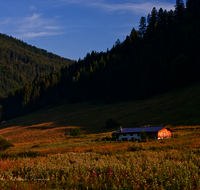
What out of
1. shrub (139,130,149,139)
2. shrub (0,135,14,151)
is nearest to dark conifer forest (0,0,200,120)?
shrub (139,130,149,139)

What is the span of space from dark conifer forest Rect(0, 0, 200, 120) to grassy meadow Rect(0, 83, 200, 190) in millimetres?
14464

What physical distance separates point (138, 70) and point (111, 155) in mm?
89988

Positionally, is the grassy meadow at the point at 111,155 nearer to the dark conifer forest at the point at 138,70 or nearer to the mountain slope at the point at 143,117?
the mountain slope at the point at 143,117

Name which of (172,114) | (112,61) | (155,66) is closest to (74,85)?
(112,61)

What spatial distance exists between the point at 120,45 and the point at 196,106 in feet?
321

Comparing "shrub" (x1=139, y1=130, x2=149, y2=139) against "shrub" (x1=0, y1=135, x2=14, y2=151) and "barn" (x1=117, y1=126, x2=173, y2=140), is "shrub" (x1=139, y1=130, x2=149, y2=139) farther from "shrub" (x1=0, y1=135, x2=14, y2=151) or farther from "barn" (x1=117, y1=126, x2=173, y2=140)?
Answer: "shrub" (x1=0, y1=135, x2=14, y2=151)

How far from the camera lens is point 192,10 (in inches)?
5020

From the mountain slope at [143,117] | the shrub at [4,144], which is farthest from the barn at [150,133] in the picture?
the shrub at [4,144]

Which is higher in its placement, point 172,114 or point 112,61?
point 112,61

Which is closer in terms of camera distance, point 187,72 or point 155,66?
point 187,72

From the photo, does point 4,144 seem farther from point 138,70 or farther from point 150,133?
point 138,70

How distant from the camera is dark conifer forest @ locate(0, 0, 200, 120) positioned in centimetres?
9419

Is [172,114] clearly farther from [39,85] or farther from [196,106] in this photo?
[39,85]

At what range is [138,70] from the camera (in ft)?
353
